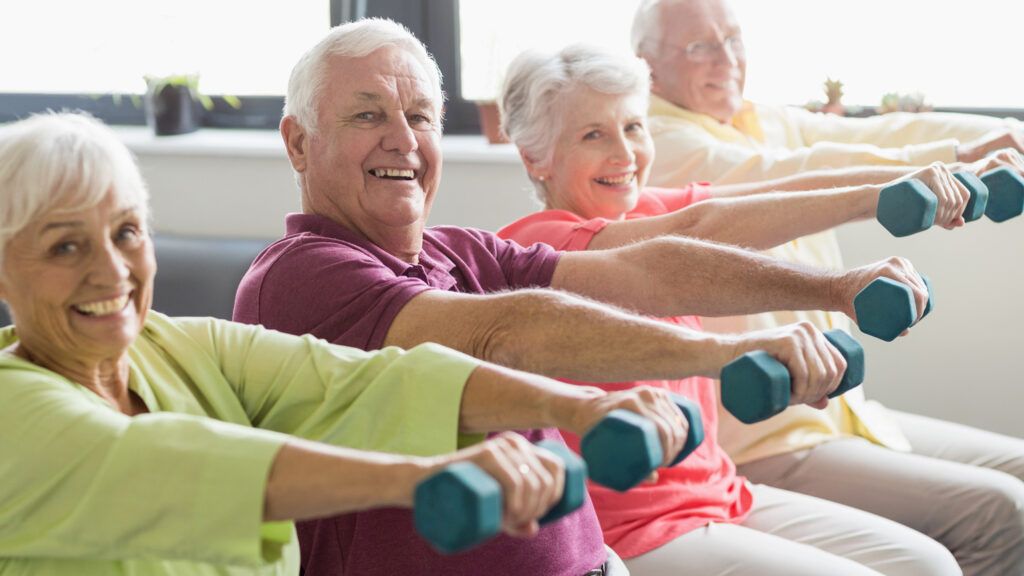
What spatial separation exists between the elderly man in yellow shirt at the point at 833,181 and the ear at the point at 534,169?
389 millimetres

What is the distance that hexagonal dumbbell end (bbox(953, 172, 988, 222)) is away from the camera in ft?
5.77

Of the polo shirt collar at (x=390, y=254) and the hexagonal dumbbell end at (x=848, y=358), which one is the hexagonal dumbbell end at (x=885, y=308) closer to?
the hexagonal dumbbell end at (x=848, y=358)

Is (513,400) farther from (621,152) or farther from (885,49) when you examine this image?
(885,49)

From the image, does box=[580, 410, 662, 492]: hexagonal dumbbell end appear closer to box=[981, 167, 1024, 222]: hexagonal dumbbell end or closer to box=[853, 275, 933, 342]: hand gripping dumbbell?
box=[853, 275, 933, 342]: hand gripping dumbbell

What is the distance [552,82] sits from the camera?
2.15 metres

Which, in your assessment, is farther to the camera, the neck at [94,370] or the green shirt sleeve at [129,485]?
the neck at [94,370]

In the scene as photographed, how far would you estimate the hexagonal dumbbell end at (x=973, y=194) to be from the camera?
5.77ft

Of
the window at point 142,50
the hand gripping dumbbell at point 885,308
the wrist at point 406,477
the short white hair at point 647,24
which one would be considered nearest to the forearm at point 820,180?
the short white hair at point 647,24

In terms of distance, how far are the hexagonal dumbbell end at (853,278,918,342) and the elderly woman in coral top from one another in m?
0.34

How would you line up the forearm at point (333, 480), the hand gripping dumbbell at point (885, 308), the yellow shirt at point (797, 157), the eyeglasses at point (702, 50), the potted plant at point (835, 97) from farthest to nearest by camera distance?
1. the potted plant at point (835, 97)
2. the eyeglasses at point (702, 50)
3. the yellow shirt at point (797, 157)
4. the hand gripping dumbbell at point (885, 308)
5. the forearm at point (333, 480)

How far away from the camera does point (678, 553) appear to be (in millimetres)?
1827

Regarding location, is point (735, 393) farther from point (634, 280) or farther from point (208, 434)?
point (634, 280)

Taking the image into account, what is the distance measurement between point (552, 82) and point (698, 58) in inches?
22.6

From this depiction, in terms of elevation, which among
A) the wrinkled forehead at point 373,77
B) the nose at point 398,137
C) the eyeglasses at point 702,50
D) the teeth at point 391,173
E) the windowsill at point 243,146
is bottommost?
the windowsill at point 243,146
